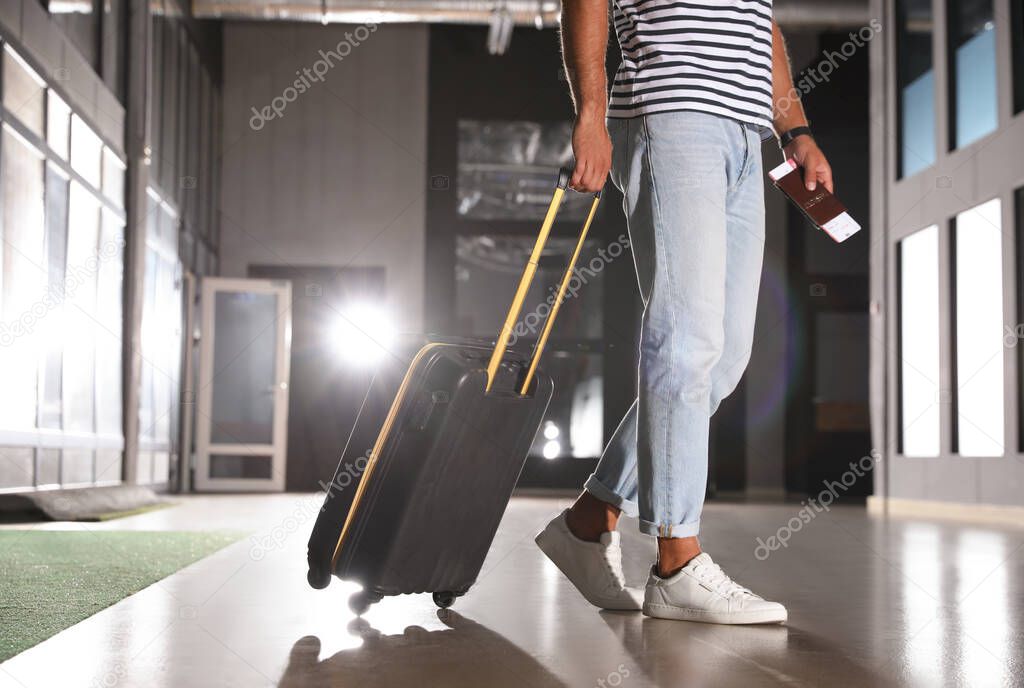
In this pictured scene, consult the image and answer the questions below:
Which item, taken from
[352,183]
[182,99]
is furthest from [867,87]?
[182,99]

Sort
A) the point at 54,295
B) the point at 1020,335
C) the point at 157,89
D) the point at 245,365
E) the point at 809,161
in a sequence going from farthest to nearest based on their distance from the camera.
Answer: the point at 245,365, the point at 157,89, the point at 1020,335, the point at 54,295, the point at 809,161

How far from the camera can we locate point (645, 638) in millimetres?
1446

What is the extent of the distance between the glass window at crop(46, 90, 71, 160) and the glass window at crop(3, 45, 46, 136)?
80mm

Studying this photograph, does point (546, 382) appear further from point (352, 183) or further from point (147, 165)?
point (352, 183)

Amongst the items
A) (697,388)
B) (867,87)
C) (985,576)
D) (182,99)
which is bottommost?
(985,576)

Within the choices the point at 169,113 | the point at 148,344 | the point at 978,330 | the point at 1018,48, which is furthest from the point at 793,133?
the point at 169,113

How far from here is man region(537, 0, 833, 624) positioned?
1.65 metres

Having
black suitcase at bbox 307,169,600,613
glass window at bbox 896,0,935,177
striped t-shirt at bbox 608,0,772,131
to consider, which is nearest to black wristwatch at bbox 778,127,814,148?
striped t-shirt at bbox 608,0,772,131

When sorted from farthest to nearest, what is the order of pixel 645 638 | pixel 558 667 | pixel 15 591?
pixel 15 591 < pixel 645 638 < pixel 558 667

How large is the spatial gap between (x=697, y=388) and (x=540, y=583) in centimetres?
63

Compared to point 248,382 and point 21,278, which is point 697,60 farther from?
point 248,382

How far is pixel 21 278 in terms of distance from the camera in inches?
187

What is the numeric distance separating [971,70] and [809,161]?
17.3 ft

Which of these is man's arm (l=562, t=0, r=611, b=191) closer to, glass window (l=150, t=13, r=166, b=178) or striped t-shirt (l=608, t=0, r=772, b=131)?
striped t-shirt (l=608, t=0, r=772, b=131)
